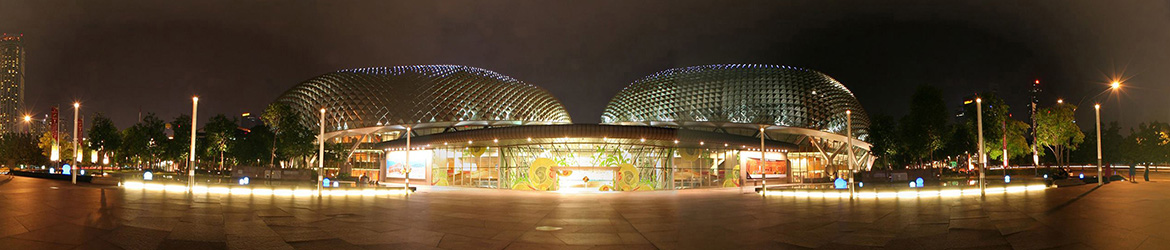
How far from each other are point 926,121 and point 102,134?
254 feet

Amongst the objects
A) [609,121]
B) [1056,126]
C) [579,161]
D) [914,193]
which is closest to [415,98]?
[609,121]

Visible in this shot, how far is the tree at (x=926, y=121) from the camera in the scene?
57.4m

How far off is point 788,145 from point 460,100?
3731 centimetres

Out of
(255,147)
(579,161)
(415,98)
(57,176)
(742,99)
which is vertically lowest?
(57,176)

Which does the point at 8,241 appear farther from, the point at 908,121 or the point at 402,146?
the point at 908,121

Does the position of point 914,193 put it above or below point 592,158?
below

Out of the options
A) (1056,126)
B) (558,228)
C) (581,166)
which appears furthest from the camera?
A: (1056,126)

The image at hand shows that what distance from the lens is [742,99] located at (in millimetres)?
78438

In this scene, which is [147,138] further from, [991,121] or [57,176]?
[991,121]

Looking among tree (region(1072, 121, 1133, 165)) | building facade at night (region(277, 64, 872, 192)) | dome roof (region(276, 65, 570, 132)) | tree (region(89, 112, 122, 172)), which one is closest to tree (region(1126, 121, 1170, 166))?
tree (region(1072, 121, 1133, 165))

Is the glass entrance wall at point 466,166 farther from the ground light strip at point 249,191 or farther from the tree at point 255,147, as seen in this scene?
the tree at point 255,147

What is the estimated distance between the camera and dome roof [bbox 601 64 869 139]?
78062mm

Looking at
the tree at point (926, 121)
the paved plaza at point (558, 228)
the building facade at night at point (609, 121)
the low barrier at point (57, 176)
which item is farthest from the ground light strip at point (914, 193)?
the low barrier at point (57, 176)

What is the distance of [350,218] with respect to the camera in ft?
52.4
